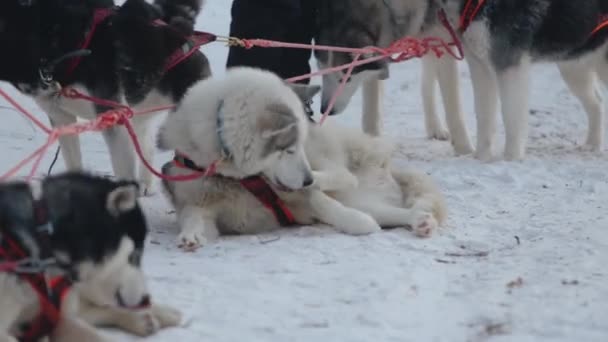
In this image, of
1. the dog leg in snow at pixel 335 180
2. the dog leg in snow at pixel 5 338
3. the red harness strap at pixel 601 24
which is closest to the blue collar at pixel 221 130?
the dog leg in snow at pixel 335 180

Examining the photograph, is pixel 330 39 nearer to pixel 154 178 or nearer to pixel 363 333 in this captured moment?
pixel 154 178

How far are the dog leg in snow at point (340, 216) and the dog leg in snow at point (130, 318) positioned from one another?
123 cm

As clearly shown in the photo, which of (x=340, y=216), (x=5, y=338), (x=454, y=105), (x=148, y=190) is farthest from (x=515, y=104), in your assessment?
(x=5, y=338)

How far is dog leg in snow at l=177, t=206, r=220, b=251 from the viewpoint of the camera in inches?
133

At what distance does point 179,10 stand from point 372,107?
170 cm

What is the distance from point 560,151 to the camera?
5.60 metres

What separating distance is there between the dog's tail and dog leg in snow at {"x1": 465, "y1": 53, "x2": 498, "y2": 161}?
1698 mm

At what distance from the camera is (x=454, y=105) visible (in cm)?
554

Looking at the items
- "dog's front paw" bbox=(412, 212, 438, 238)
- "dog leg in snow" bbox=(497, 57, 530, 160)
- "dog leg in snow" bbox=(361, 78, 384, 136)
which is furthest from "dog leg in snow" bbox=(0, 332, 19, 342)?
"dog leg in snow" bbox=(361, 78, 384, 136)

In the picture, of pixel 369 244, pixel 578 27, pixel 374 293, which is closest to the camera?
pixel 374 293

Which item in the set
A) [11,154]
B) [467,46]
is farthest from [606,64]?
[11,154]

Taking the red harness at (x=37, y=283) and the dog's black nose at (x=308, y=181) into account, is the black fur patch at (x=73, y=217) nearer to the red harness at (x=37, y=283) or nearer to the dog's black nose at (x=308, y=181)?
the red harness at (x=37, y=283)

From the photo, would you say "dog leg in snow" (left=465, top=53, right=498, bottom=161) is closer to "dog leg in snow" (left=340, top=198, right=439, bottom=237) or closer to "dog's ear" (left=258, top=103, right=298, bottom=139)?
"dog leg in snow" (left=340, top=198, right=439, bottom=237)

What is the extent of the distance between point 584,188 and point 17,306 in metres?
3.15
